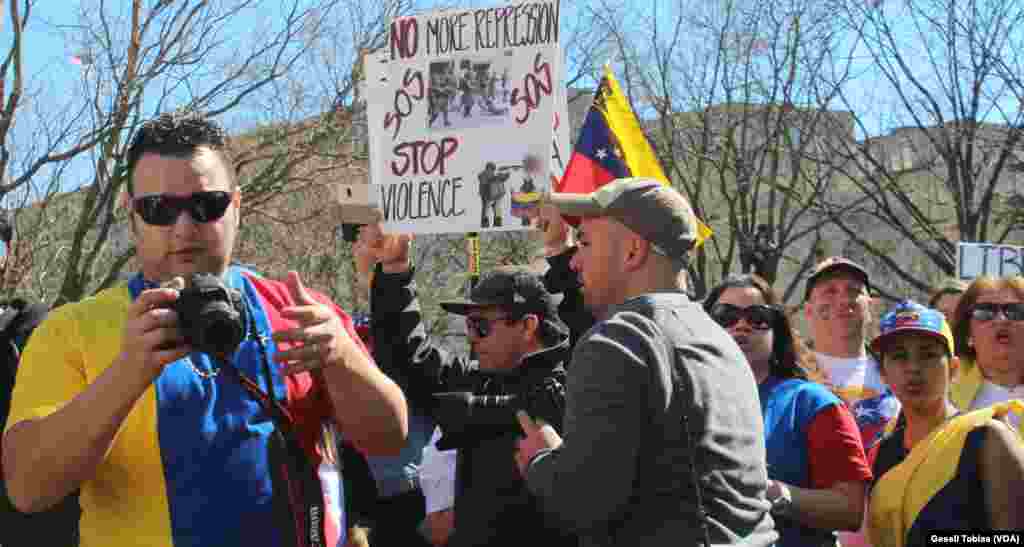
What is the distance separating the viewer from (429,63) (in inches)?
279

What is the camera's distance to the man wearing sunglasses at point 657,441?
2.71m

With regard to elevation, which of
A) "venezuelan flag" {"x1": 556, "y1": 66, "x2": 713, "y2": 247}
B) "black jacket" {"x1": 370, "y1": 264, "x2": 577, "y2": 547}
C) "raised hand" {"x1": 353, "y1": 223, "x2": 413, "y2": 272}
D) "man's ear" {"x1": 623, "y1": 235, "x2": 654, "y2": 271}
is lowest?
"black jacket" {"x1": 370, "y1": 264, "x2": 577, "y2": 547}

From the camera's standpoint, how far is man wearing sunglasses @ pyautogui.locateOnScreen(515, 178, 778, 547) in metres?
2.71

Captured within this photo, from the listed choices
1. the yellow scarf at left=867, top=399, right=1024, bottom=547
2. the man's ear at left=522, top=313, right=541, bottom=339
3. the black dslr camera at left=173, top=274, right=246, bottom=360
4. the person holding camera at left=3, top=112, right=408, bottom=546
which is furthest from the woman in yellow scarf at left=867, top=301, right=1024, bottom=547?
the black dslr camera at left=173, top=274, right=246, bottom=360

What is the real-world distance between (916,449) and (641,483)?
1458 mm

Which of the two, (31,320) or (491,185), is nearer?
(31,320)

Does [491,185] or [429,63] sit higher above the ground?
[429,63]

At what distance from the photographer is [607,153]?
6734 millimetres

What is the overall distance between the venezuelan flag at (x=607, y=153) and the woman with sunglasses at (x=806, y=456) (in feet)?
7.77

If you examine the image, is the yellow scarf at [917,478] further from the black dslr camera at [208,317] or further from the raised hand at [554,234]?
the black dslr camera at [208,317]

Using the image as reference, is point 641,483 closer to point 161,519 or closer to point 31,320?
point 161,519

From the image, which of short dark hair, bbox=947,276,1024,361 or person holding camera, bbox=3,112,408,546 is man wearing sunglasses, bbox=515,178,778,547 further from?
short dark hair, bbox=947,276,1024,361

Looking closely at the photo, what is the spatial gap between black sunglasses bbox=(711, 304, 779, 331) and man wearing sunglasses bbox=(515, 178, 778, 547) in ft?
5.07

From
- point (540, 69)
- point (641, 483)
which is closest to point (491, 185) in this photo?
point (540, 69)
